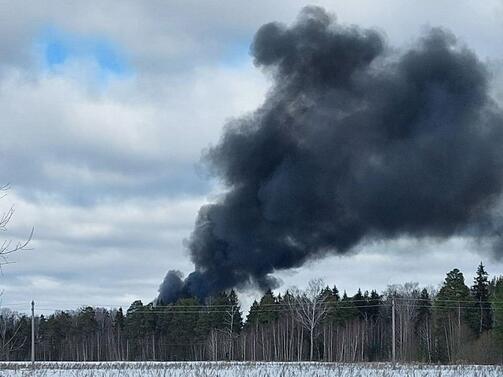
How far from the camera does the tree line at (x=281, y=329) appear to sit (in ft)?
264

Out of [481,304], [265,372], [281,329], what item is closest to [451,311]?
[481,304]

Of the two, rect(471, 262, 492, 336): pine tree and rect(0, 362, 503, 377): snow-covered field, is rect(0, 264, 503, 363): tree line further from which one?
rect(0, 362, 503, 377): snow-covered field

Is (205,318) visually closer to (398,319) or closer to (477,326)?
(398,319)

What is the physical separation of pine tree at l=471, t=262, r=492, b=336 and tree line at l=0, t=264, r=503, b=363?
0.34 ft

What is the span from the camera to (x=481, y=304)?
273 ft

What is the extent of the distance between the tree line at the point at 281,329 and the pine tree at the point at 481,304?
4.1 inches

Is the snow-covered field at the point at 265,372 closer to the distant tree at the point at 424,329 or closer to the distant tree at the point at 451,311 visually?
the distant tree at the point at 424,329

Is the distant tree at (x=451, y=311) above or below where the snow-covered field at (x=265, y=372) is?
above

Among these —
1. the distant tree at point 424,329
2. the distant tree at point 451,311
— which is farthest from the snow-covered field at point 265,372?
the distant tree at point 451,311

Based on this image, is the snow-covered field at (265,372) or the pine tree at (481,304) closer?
the snow-covered field at (265,372)

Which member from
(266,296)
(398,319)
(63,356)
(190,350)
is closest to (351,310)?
(398,319)

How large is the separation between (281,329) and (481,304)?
72.4 feet

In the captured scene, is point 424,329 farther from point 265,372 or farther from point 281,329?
point 265,372

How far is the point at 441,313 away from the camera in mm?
80562
